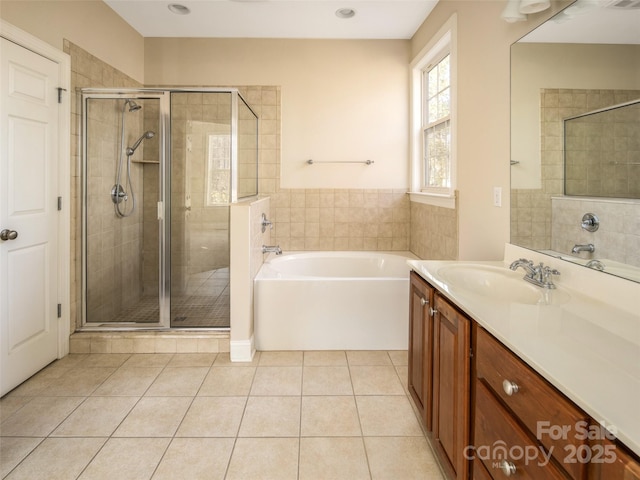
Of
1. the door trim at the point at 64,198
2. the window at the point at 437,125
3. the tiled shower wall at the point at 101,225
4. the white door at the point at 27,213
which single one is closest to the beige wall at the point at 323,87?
the window at the point at 437,125

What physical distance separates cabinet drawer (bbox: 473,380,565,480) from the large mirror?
0.63m

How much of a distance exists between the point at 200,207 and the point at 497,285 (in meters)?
2.15

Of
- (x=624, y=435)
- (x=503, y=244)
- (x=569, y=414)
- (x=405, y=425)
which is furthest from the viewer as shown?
(x=503, y=244)

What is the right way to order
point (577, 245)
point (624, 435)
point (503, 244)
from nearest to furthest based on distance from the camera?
point (624, 435) → point (577, 245) → point (503, 244)

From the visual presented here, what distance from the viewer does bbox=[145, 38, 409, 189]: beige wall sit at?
4055 mm

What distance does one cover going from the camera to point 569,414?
82cm

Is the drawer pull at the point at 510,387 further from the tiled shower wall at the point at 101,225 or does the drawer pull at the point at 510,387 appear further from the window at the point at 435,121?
the tiled shower wall at the point at 101,225

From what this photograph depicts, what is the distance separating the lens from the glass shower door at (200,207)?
9.98 ft

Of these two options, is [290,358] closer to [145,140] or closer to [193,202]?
[193,202]

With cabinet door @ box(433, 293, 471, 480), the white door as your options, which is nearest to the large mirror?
cabinet door @ box(433, 293, 471, 480)

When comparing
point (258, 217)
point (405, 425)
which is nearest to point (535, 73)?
point (405, 425)

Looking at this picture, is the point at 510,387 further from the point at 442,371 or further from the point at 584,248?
the point at 584,248

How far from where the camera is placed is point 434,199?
11.1 feet

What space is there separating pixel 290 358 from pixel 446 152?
210 centimetres
